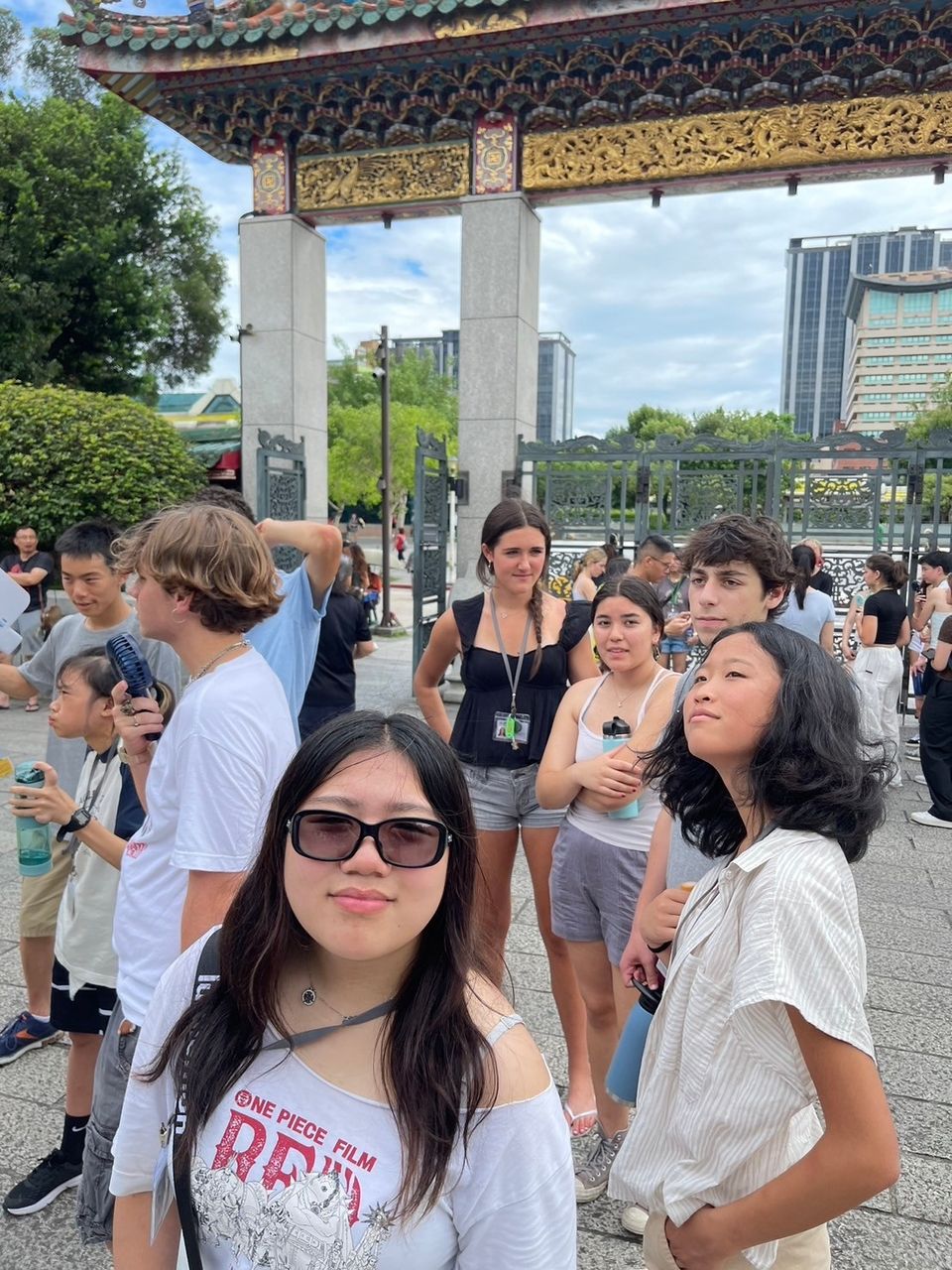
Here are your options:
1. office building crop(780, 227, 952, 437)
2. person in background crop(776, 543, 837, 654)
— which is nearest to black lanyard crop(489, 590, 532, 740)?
person in background crop(776, 543, 837, 654)

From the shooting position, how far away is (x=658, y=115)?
855 cm

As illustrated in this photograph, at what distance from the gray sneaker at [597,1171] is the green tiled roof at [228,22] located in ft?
28.8

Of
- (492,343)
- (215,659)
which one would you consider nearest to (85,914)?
(215,659)

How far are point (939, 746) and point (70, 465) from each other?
29.7 feet

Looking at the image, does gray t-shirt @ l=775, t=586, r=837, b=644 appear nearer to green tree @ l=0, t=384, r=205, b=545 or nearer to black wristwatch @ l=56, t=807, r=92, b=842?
black wristwatch @ l=56, t=807, r=92, b=842

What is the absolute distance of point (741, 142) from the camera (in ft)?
27.4

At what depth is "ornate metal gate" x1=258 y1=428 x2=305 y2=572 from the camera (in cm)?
863

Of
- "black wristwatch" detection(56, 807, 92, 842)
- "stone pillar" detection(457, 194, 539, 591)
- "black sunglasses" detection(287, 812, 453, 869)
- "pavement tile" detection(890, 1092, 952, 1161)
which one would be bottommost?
"pavement tile" detection(890, 1092, 952, 1161)

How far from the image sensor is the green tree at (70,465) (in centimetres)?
990

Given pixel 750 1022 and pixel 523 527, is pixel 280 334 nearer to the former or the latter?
pixel 523 527

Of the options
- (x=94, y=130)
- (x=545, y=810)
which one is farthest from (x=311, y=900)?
(x=94, y=130)

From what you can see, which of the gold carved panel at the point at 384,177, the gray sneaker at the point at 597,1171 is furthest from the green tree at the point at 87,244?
the gray sneaker at the point at 597,1171

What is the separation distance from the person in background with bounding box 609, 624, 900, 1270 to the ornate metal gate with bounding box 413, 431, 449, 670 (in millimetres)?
7019

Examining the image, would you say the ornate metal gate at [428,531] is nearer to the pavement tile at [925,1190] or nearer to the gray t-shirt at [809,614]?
the gray t-shirt at [809,614]
